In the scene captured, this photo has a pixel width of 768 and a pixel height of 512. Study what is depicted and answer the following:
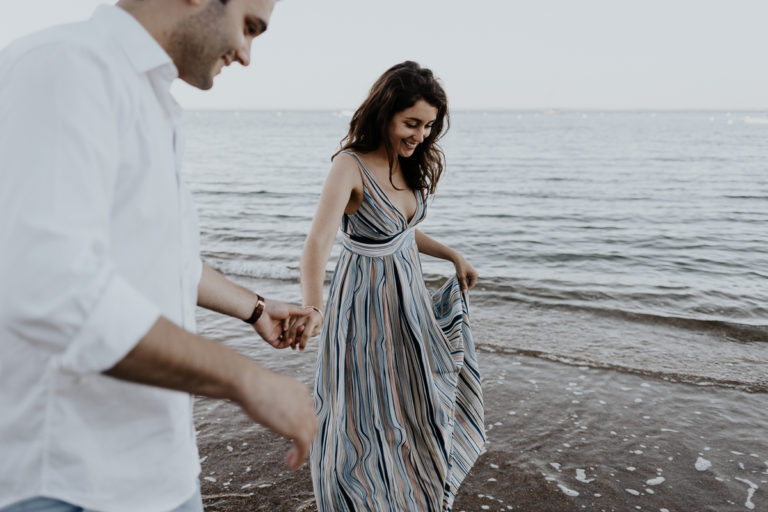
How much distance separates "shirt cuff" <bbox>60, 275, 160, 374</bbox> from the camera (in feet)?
2.74

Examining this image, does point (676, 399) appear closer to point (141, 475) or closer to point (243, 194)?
point (141, 475)

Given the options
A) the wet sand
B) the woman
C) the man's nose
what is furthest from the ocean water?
the man's nose

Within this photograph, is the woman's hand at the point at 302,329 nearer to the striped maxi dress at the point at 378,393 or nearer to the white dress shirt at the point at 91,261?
the striped maxi dress at the point at 378,393

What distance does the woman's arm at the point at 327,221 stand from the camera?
2.54m

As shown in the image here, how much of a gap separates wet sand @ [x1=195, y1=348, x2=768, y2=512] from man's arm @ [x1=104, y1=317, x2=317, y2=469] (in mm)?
2485

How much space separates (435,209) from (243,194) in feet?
22.1

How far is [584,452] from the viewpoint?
3.95 m

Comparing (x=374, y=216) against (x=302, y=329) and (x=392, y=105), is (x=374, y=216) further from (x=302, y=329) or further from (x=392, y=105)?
(x=302, y=329)

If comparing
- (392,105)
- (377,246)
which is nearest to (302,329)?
(377,246)

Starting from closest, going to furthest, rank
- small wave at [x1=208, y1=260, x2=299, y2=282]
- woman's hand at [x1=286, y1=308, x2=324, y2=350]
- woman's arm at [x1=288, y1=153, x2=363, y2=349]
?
woman's hand at [x1=286, y1=308, x2=324, y2=350] < woman's arm at [x1=288, y1=153, x2=363, y2=349] < small wave at [x1=208, y1=260, x2=299, y2=282]

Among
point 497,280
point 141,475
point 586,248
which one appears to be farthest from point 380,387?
point 586,248

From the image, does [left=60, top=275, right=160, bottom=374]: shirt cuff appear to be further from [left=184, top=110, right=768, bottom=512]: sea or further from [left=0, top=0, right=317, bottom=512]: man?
[left=184, top=110, right=768, bottom=512]: sea

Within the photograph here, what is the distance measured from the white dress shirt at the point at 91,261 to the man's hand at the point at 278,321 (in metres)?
0.75

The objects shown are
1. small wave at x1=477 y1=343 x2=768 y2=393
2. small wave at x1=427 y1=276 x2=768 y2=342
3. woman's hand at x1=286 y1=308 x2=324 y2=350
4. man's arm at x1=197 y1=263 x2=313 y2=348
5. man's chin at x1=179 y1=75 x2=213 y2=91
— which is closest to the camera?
man's chin at x1=179 y1=75 x2=213 y2=91
